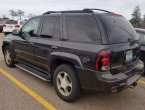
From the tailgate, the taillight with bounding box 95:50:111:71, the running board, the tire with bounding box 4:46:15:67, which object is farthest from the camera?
the tire with bounding box 4:46:15:67

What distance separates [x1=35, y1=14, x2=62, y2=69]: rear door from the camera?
15.0 ft

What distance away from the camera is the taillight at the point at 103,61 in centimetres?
362

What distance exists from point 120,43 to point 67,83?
53.5 inches

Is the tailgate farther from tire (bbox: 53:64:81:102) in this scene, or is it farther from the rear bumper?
tire (bbox: 53:64:81:102)

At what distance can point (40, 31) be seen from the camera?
17.1ft

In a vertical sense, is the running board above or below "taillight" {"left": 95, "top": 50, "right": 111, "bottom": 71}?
below

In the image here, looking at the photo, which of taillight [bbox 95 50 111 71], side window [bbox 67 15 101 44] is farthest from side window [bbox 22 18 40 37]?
taillight [bbox 95 50 111 71]

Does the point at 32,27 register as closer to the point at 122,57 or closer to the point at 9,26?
the point at 122,57

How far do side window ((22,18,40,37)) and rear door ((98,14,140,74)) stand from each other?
2.09 metres

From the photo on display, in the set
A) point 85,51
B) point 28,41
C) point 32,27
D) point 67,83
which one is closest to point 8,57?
point 28,41

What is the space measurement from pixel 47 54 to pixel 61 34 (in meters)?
0.59

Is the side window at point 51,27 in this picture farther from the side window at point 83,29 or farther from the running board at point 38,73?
the running board at point 38,73

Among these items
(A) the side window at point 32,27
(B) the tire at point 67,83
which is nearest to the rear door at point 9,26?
(A) the side window at point 32,27

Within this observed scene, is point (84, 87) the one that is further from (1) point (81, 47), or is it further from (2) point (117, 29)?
(2) point (117, 29)
